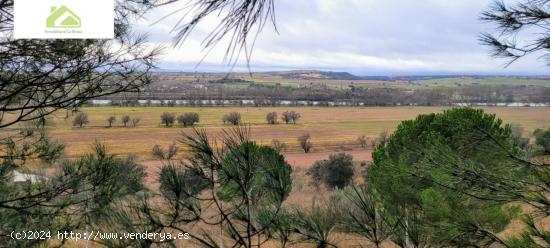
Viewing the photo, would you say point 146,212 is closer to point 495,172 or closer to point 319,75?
point 495,172

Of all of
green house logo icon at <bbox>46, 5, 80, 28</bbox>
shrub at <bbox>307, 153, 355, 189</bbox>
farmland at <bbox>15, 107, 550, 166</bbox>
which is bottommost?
farmland at <bbox>15, 107, 550, 166</bbox>

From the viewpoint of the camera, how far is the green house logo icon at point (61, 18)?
144 inches

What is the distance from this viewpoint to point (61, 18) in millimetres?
3697

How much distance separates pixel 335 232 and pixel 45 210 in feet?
11.3

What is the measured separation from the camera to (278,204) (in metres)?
2.40

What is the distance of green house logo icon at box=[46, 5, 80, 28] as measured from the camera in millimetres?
3652

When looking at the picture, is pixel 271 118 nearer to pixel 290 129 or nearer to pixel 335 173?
pixel 290 129

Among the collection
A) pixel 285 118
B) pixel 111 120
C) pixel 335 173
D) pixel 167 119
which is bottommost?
pixel 285 118

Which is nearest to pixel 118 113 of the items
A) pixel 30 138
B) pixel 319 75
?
pixel 319 75

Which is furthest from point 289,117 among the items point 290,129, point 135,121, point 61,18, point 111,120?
point 61,18

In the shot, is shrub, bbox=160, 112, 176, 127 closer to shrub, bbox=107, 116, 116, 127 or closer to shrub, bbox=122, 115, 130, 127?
shrub, bbox=122, 115, 130, 127

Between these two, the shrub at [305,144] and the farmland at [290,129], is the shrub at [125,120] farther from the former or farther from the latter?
the shrub at [305,144]

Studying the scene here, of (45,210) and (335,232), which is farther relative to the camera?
(45,210)

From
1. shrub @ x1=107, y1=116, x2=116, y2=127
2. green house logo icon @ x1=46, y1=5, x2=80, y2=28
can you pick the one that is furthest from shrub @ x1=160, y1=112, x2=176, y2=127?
green house logo icon @ x1=46, y1=5, x2=80, y2=28
